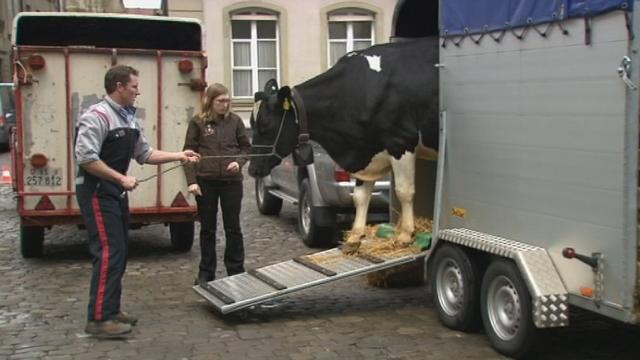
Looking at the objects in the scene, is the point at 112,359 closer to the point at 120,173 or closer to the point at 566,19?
the point at 120,173

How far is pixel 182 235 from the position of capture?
1005 centimetres

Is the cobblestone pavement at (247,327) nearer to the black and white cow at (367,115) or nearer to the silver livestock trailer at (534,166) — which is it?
the silver livestock trailer at (534,166)

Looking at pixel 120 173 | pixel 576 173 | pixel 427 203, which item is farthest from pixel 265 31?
pixel 576 173

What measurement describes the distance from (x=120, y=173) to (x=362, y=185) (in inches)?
96.0

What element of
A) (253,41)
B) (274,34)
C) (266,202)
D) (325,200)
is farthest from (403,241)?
(274,34)

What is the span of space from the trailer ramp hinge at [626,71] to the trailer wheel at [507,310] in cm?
149

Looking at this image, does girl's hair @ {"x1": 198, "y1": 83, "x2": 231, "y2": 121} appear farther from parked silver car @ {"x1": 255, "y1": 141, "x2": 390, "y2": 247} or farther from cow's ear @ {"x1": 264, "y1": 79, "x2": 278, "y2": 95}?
parked silver car @ {"x1": 255, "y1": 141, "x2": 390, "y2": 247}

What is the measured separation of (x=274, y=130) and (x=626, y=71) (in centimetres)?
360

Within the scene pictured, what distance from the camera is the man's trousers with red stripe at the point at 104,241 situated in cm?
622

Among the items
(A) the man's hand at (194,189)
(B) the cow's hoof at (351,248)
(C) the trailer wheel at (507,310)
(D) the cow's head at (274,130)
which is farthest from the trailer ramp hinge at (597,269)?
(A) the man's hand at (194,189)

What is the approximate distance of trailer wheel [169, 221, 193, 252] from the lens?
10008mm

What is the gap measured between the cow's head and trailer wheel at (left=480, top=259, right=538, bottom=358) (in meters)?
2.35

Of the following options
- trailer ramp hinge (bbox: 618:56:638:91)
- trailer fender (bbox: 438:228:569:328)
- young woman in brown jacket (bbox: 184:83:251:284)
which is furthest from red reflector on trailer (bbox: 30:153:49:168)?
trailer ramp hinge (bbox: 618:56:638:91)

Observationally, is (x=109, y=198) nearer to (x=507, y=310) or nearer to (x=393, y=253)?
(x=393, y=253)
